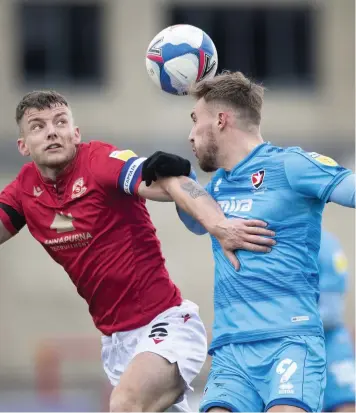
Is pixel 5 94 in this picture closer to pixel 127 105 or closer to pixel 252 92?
pixel 127 105

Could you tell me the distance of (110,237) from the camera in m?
6.62

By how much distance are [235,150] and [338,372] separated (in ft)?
7.53

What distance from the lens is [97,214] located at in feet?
21.6

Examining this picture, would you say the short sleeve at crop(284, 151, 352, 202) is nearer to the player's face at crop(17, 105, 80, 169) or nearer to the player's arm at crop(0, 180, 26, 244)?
the player's face at crop(17, 105, 80, 169)

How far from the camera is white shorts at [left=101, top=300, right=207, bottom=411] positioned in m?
6.47

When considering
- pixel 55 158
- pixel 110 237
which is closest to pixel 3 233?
pixel 55 158

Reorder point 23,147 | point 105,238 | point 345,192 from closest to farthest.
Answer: point 345,192 → point 105,238 → point 23,147

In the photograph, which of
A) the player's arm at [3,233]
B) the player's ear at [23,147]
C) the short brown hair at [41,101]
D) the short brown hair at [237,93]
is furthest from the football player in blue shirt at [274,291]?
the player's arm at [3,233]

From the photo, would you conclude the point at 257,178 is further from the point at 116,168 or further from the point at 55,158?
the point at 55,158

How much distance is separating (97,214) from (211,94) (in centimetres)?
98

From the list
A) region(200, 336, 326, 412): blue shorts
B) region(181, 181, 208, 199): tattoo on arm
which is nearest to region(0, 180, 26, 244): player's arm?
region(181, 181, 208, 199): tattoo on arm

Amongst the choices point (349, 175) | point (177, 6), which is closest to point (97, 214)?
point (349, 175)

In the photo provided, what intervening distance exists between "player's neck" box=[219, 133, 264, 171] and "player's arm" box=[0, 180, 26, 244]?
4.79 feet

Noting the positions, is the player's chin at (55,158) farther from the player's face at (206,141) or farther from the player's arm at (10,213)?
the player's face at (206,141)
